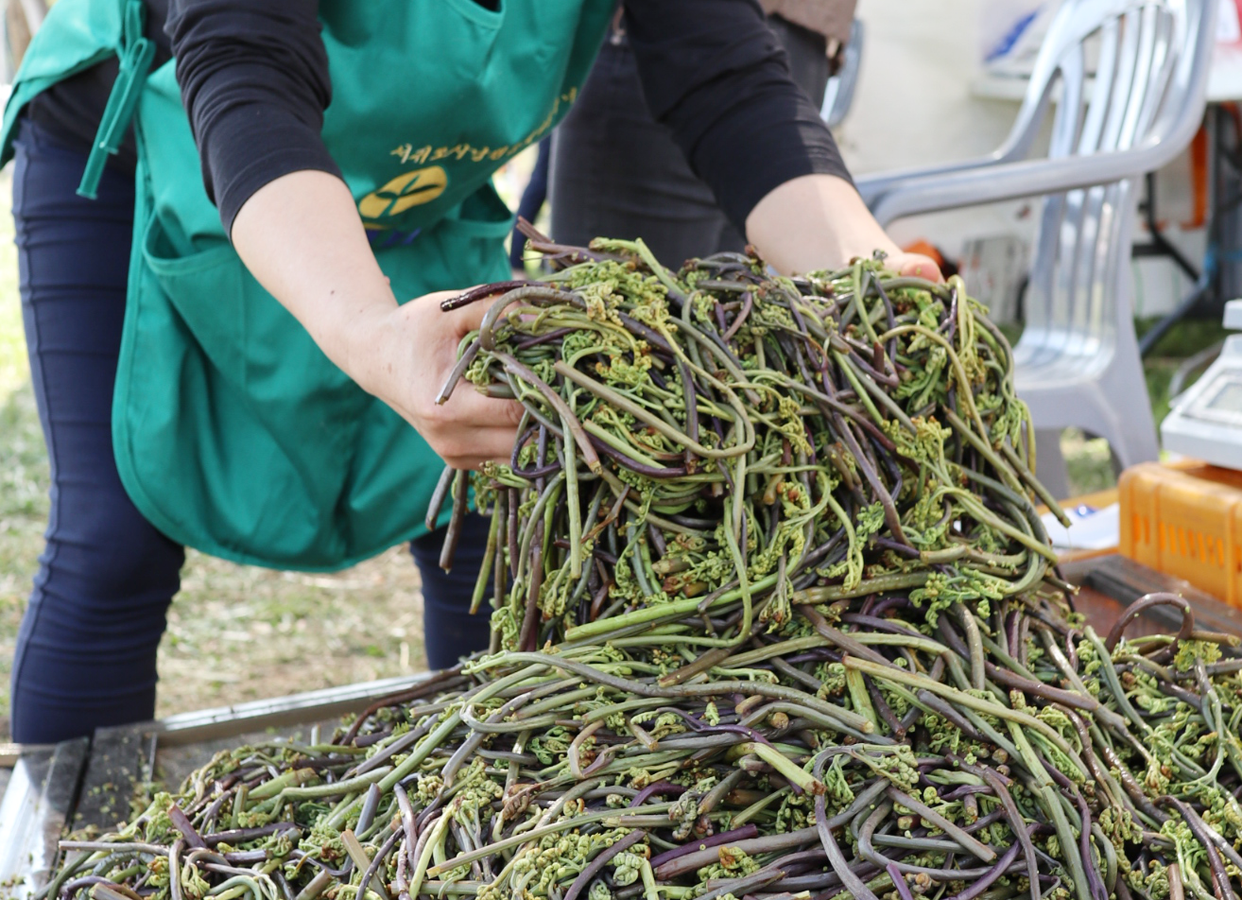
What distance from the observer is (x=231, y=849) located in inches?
28.6

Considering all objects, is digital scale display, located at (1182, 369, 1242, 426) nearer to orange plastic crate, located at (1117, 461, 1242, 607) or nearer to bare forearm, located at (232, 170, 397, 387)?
orange plastic crate, located at (1117, 461, 1242, 607)

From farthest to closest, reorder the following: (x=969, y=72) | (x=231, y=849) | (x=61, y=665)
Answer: (x=969, y=72) < (x=61, y=665) < (x=231, y=849)

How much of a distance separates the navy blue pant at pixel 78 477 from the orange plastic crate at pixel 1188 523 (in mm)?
1048

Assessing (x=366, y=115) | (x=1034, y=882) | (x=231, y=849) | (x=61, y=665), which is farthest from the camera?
(x=61, y=665)

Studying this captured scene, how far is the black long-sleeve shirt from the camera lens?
2.70 feet

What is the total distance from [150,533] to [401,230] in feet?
1.26

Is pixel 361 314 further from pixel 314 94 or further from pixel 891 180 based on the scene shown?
pixel 891 180

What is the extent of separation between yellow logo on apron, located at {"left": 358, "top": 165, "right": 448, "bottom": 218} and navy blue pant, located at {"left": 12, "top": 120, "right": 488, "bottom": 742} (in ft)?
0.84

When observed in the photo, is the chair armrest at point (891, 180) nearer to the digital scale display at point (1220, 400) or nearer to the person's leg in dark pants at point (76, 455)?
the digital scale display at point (1220, 400)

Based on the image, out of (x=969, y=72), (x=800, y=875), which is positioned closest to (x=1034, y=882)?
(x=800, y=875)

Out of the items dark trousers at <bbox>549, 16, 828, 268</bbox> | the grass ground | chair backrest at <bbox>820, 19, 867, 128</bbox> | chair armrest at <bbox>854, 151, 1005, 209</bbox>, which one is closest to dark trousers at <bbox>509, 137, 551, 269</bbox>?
dark trousers at <bbox>549, 16, 828, 268</bbox>

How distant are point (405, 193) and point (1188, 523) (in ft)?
2.92

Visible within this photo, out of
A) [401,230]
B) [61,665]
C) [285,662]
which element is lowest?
[285,662]

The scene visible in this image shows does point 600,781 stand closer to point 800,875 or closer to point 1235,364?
point 800,875
